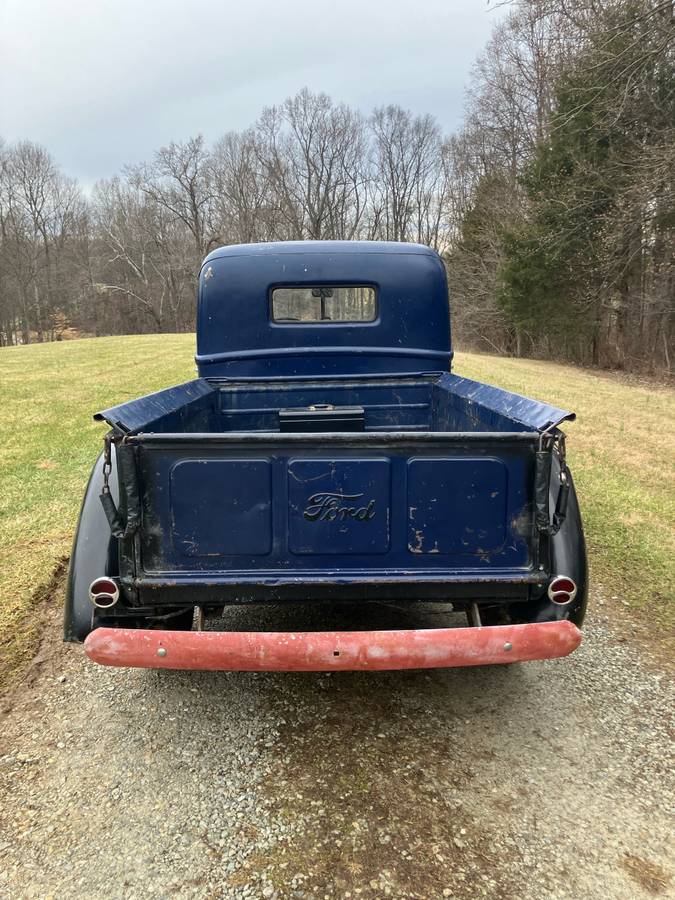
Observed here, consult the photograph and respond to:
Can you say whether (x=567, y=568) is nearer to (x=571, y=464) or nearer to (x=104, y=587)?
(x=104, y=587)

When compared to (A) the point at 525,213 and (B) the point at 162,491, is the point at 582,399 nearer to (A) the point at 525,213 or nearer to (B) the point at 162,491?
(B) the point at 162,491

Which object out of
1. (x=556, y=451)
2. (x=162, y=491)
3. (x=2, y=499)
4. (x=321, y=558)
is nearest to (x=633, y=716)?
(x=556, y=451)

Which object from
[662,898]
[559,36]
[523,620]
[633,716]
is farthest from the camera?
[559,36]

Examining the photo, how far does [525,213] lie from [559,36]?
24.8ft

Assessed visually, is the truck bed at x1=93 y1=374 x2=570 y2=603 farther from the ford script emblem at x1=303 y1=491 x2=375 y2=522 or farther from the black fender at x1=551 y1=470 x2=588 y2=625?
the black fender at x1=551 y1=470 x2=588 y2=625

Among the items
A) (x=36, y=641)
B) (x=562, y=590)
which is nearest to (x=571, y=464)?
(x=562, y=590)

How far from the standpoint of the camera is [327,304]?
440 centimetres

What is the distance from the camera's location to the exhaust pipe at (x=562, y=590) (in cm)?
232

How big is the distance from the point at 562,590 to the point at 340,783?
1142mm

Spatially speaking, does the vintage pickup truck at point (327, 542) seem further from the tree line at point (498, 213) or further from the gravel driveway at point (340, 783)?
the tree line at point (498, 213)

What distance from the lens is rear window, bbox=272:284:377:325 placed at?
4.37m

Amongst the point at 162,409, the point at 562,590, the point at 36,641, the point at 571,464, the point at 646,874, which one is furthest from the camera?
the point at 571,464

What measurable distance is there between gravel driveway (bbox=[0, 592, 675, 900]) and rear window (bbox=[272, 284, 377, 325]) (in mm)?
2583

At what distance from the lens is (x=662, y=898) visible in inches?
69.9
